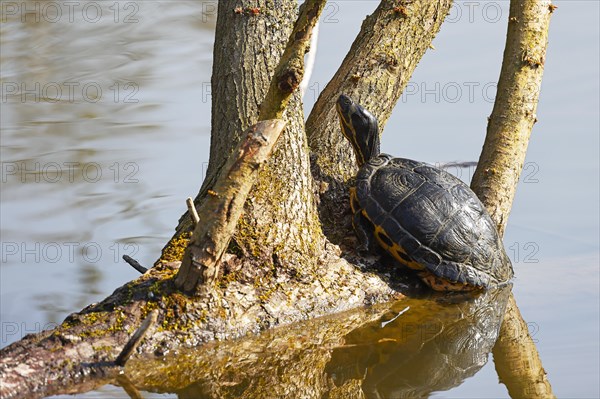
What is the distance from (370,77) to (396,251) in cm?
130

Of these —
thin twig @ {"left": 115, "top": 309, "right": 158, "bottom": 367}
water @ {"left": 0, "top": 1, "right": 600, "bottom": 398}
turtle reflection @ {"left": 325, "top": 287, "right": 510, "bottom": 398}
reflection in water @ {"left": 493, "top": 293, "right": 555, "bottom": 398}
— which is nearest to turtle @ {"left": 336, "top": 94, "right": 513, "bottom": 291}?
turtle reflection @ {"left": 325, "top": 287, "right": 510, "bottom": 398}

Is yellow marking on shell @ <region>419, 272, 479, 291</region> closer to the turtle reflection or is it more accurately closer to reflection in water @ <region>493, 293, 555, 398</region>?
the turtle reflection

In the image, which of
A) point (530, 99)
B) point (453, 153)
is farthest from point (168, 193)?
point (530, 99)

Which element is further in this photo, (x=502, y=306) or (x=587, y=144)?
(x=587, y=144)

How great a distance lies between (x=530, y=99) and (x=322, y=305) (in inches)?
92.9

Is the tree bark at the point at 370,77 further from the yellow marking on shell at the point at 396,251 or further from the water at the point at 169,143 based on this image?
the water at the point at 169,143

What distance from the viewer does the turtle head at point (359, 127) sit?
572 centimetres

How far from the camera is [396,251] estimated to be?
18.0 feet

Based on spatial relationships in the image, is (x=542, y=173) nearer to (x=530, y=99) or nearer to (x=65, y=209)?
(x=530, y=99)

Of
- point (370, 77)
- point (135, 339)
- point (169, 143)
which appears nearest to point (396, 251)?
point (370, 77)

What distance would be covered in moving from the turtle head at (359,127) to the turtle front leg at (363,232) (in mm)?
492

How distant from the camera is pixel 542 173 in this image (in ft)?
26.0

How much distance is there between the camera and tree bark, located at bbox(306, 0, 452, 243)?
586 centimetres

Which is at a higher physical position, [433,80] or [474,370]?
[433,80]
